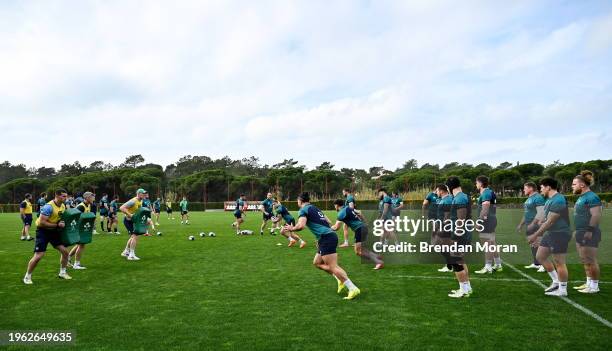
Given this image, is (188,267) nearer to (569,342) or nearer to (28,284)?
(28,284)

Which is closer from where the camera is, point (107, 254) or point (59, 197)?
point (59, 197)

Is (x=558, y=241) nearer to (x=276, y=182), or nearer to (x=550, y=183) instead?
(x=550, y=183)

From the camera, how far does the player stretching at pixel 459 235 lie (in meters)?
7.50

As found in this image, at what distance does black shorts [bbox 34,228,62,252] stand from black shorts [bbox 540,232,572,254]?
9.32 meters

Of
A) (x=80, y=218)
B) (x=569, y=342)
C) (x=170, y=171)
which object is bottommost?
(x=569, y=342)

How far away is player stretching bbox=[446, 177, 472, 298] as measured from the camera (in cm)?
750

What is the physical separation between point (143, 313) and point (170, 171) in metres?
113

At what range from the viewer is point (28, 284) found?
30.2ft

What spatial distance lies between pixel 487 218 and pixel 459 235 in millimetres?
2201

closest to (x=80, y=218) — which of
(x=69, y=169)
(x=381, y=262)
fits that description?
(x=381, y=262)

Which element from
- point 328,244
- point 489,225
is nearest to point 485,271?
point 489,225

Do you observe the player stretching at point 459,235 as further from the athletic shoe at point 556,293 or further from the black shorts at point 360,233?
the black shorts at point 360,233

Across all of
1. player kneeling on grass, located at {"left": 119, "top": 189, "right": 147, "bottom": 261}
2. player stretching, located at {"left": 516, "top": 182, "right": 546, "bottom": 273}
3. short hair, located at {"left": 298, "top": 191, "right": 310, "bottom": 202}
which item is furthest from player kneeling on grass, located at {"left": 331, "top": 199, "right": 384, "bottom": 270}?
player kneeling on grass, located at {"left": 119, "top": 189, "right": 147, "bottom": 261}

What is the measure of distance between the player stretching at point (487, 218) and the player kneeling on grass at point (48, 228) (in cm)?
866
